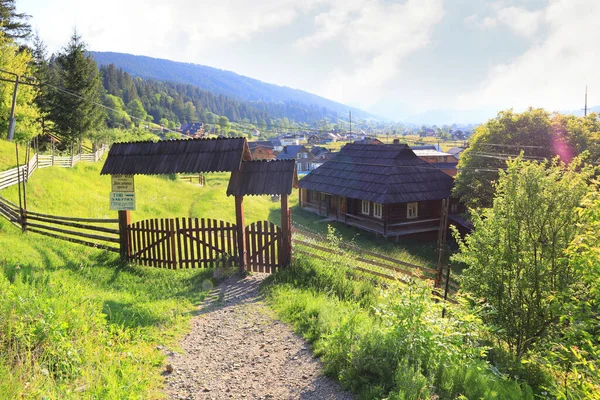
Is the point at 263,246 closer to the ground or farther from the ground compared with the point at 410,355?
farther from the ground

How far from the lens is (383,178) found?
28188 mm

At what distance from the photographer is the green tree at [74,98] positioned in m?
34.9

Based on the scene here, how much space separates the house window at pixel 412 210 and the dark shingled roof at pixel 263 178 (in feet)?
62.8

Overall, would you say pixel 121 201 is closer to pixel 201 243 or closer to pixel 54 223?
pixel 201 243

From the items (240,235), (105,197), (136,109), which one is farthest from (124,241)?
(136,109)

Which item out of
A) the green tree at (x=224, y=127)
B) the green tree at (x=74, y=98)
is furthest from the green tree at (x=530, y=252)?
the green tree at (x=224, y=127)

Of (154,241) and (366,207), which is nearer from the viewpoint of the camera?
(154,241)

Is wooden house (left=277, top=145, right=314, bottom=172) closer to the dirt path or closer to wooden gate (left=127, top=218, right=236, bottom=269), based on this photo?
wooden gate (left=127, top=218, right=236, bottom=269)

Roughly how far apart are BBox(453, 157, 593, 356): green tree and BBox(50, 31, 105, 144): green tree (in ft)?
119

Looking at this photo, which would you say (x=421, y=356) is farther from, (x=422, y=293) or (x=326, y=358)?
Answer: (x=326, y=358)

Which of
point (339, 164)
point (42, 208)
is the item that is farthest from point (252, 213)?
point (42, 208)

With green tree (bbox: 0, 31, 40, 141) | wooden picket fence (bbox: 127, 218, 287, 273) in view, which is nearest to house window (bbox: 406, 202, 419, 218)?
wooden picket fence (bbox: 127, 218, 287, 273)

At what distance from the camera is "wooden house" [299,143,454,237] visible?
89.1 ft

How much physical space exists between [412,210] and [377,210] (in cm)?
275
